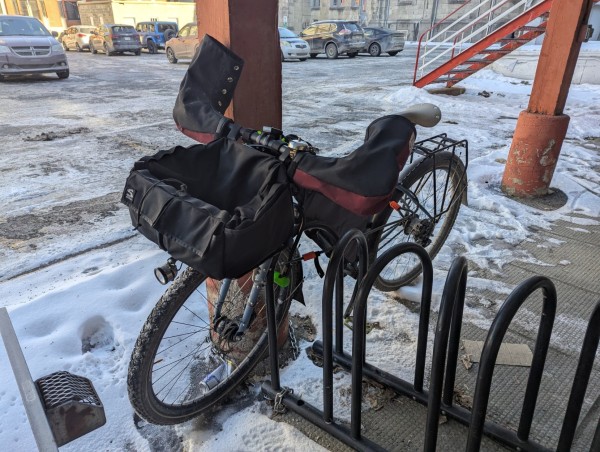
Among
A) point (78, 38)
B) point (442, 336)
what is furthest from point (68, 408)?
point (78, 38)

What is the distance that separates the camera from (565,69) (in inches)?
172

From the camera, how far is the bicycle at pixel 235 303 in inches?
75.2

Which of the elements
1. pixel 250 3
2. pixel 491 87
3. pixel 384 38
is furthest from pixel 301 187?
pixel 384 38

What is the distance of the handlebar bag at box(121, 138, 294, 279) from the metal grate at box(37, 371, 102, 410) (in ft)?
1.52

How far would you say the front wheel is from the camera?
273 cm

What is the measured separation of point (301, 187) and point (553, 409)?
1751mm

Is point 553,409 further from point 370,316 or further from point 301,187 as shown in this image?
point 301,187

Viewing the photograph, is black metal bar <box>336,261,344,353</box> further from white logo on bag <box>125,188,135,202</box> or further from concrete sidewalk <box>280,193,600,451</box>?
white logo on bag <box>125,188,135,202</box>

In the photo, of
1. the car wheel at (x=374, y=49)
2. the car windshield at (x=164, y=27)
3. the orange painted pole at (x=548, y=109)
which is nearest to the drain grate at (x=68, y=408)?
the orange painted pole at (x=548, y=109)

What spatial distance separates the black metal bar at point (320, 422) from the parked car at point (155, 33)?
24379 millimetres

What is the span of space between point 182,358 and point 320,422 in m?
0.88

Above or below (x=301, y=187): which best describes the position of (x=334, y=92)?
below

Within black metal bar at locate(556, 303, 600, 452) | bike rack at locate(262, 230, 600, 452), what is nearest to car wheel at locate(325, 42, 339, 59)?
bike rack at locate(262, 230, 600, 452)

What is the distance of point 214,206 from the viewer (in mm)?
1632
